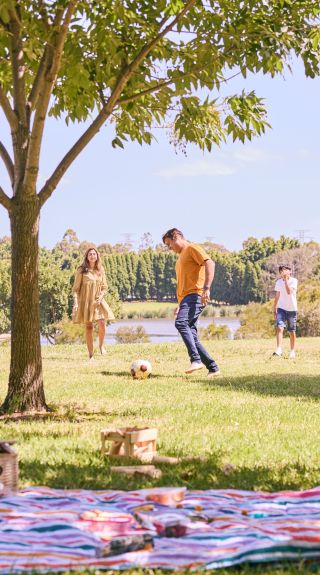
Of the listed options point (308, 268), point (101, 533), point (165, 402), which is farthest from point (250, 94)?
point (308, 268)

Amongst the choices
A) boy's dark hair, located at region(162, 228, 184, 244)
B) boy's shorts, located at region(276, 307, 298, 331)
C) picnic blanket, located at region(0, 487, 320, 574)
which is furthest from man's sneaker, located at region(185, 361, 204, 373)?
picnic blanket, located at region(0, 487, 320, 574)

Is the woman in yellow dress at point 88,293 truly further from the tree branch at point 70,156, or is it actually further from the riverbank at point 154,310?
the riverbank at point 154,310

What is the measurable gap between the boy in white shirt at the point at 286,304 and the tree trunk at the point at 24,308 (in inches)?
291

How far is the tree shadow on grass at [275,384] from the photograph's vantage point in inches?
359

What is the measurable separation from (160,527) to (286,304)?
447 inches

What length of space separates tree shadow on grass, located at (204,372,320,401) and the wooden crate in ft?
12.2

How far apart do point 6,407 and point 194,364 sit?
3388mm

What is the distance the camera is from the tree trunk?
25.3 ft

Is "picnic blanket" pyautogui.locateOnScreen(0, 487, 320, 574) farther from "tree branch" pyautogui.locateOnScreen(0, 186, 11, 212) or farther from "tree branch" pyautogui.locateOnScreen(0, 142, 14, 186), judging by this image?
"tree branch" pyautogui.locateOnScreen(0, 142, 14, 186)

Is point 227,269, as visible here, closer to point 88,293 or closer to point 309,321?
A: point 309,321

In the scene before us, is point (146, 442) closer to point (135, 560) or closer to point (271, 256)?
point (135, 560)

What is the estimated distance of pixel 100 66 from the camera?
7777mm

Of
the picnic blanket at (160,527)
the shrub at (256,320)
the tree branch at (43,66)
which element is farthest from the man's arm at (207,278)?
the shrub at (256,320)

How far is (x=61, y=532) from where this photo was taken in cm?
353
